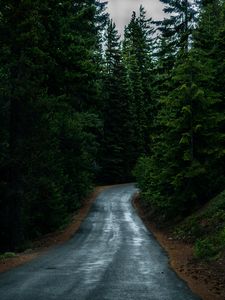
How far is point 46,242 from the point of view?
22109mm

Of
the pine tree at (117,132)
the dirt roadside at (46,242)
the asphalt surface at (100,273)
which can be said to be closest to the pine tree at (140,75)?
the pine tree at (117,132)

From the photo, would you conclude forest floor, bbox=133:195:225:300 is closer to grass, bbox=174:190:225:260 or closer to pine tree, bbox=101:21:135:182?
grass, bbox=174:190:225:260

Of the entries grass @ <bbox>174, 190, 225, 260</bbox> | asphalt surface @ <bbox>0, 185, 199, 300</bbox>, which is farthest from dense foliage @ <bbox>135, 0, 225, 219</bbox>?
asphalt surface @ <bbox>0, 185, 199, 300</bbox>

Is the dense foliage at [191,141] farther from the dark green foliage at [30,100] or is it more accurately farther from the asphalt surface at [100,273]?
the dark green foliage at [30,100]

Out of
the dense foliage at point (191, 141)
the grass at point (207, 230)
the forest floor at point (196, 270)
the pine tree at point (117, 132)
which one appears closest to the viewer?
the forest floor at point (196, 270)

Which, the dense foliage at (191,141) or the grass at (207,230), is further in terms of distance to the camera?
the dense foliage at (191,141)

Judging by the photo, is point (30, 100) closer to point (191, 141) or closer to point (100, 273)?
point (191, 141)

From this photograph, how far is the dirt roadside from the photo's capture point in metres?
15.6

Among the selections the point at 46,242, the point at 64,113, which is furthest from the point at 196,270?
the point at 64,113

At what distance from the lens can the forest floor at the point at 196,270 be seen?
1080 cm

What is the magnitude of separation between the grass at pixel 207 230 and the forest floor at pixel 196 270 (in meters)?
0.42

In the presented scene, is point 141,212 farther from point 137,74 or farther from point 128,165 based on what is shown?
point 137,74

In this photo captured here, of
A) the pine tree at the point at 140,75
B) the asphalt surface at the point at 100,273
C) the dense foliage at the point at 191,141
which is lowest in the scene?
the asphalt surface at the point at 100,273

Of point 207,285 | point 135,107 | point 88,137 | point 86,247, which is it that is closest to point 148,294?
point 207,285
